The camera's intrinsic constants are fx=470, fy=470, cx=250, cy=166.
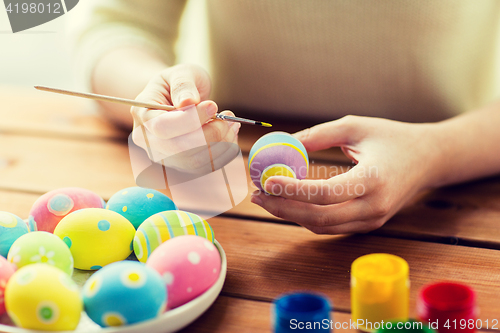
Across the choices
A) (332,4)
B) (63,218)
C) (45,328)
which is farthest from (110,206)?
(332,4)

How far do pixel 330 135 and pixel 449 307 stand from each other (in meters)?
0.33

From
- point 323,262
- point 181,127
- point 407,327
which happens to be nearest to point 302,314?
point 407,327

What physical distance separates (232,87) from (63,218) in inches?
22.6

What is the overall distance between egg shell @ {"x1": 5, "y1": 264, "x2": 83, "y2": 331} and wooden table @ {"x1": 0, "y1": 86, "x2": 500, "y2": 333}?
12 centimetres

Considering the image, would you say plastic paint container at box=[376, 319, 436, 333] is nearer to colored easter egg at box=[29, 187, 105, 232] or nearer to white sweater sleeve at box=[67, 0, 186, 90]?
colored easter egg at box=[29, 187, 105, 232]

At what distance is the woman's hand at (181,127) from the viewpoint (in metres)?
0.60

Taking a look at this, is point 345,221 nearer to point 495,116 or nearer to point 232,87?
point 495,116

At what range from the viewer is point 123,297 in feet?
1.32

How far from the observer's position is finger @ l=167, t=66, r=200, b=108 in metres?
0.60

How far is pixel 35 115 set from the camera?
3.65ft

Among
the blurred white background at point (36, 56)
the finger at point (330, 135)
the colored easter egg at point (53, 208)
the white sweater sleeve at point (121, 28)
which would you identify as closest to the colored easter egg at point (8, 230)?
the colored easter egg at point (53, 208)

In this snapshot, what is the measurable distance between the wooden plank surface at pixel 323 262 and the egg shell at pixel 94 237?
0.43 feet

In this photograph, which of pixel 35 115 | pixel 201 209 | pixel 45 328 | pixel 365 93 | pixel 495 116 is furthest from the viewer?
pixel 35 115

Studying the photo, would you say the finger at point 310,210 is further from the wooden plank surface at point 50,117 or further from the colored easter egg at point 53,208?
the wooden plank surface at point 50,117
